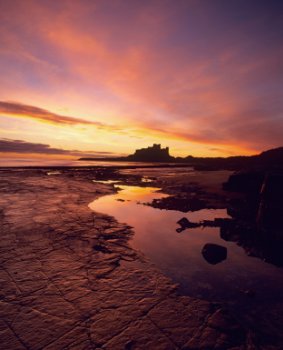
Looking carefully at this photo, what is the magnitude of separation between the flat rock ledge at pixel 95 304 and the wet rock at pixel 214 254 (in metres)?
1.70

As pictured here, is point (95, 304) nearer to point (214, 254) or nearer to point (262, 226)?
point (214, 254)

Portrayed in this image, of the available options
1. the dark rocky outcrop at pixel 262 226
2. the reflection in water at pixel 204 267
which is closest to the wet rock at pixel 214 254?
the reflection in water at pixel 204 267

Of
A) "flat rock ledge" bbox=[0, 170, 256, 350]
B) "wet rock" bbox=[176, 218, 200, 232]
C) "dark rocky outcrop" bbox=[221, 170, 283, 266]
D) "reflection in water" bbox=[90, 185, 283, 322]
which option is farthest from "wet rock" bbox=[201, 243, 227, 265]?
"wet rock" bbox=[176, 218, 200, 232]

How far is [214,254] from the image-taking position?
6484 millimetres

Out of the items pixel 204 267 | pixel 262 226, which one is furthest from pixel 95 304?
pixel 262 226

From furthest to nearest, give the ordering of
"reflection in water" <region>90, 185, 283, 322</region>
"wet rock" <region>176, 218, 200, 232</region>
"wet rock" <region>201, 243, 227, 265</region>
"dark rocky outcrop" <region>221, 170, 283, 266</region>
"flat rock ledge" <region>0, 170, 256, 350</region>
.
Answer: "wet rock" <region>176, 218, 200, 232</region> → "dark rocky outcrop" <region>221, 170, 283, 266</region> → "wet rock" <region>201, 243, 227, 265</region> → "reflection in water" <region>90, 185, 283, 322</region> → "flat rock ledge" <region>0, 170, 256, 350</region>

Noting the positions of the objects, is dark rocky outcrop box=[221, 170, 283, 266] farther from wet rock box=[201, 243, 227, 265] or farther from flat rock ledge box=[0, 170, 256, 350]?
flat rock ledge box=[0, 170, 256, 350]

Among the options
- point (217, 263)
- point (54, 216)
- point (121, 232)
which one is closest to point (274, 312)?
point (217, 263)

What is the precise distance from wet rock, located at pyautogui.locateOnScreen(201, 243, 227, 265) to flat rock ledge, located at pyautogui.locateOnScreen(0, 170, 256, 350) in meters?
1.70

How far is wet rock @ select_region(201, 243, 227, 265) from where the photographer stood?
6.38 meters

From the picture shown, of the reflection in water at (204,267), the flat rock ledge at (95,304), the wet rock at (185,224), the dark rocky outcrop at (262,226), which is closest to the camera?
the flat rock ledge at (95,304)

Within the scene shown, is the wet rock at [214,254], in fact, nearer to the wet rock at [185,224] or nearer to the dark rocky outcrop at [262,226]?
the dark rocky outcrop at [262,226]

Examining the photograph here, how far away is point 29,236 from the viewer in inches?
293

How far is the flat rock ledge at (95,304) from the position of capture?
134 inches
